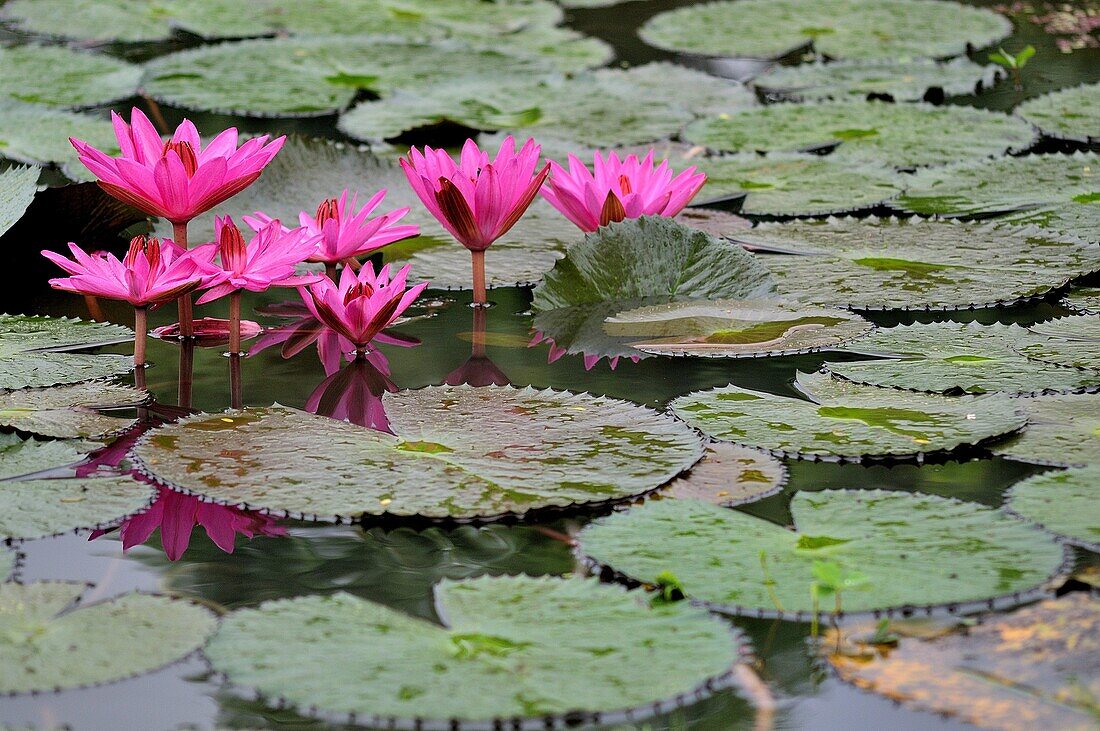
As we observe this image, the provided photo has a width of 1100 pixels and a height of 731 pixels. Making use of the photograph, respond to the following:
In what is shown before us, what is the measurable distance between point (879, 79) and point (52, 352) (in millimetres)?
2407

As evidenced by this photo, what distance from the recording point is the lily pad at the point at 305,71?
3.46m

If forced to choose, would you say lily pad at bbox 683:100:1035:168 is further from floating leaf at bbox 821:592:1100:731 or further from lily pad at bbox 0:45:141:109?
floating leaf at bbox 821:592:1100:731

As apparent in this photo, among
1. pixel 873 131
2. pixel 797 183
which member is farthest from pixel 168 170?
pixel 873 131

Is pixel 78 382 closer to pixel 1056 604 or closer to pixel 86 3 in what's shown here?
pixel 1056 604

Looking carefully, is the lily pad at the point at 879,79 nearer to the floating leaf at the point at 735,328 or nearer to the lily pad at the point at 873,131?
the lily pad at the point at 873,131

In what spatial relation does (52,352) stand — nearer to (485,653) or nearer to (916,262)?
(485,653)

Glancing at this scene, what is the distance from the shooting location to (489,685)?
108cm

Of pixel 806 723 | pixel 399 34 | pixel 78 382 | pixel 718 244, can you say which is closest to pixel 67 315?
pixel 78 382

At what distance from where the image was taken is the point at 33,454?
5.09 ft

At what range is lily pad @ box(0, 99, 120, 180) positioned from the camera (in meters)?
2.84

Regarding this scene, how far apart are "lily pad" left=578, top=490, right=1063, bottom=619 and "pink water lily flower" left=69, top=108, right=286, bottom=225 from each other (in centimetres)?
85

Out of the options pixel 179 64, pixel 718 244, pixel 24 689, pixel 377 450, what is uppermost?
pixel 179 64

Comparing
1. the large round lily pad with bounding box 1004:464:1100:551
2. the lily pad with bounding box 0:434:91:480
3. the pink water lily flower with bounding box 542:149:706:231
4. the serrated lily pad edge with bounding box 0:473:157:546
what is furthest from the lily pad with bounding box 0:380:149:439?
the large round lily pad with bounding box 1004:464:1100:551

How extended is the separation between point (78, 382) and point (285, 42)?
2450 millimetres
